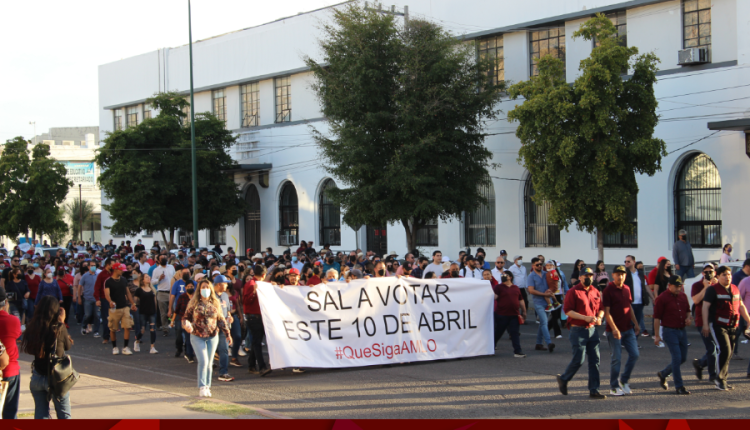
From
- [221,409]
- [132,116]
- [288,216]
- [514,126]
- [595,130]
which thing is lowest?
[221,409]

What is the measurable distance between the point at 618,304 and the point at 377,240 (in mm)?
27294

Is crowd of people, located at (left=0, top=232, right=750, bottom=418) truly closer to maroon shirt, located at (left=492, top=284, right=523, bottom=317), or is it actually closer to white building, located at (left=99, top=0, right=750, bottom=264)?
maroon shirt, located at (left=492, top=284, right=523, bottom=317)

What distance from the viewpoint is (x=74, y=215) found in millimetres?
82000

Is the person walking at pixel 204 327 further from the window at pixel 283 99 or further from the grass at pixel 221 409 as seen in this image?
A: the window at pixel 283 99

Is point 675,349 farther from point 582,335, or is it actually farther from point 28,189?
point 28,189

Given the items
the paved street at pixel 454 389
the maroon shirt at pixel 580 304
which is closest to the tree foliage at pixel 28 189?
the paved street at pixel 454 389

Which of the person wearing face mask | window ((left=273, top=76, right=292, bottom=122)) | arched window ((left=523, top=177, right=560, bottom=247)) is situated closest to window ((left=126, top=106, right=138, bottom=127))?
window ((left=273, top=76, right=292, bottom=122))

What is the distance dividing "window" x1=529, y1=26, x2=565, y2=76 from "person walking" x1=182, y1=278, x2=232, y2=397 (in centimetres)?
2218

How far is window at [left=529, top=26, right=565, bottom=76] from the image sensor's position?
29.1 m

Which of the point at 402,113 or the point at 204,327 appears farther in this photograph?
the point at 402,113

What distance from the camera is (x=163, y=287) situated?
16.6 metres

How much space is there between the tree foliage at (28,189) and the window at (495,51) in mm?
29108

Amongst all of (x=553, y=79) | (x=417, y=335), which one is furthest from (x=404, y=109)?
(x=417, y=335)

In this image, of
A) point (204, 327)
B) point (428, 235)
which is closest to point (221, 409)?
point (204, 327)
